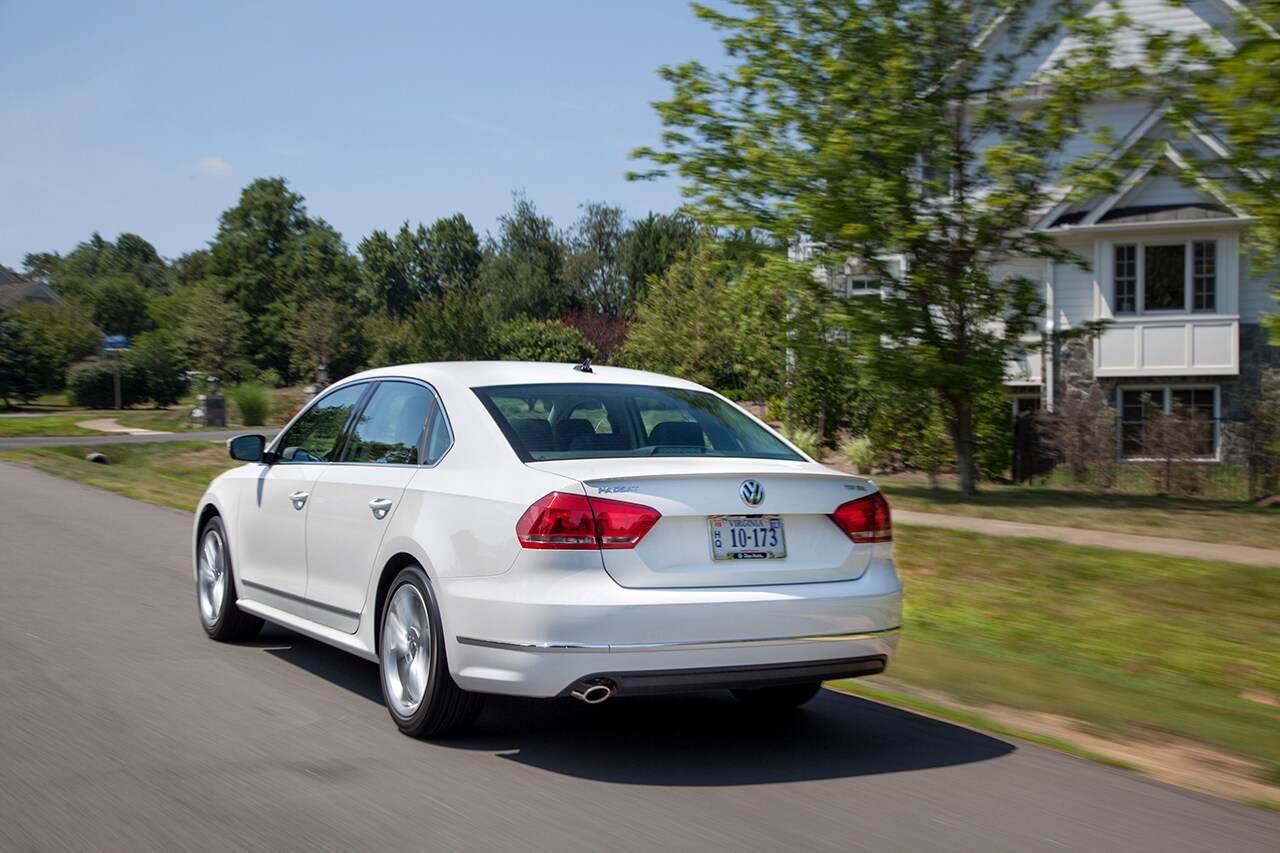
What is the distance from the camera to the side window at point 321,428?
7.11 m

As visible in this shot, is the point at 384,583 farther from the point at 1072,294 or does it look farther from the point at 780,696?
the point at 1072,294

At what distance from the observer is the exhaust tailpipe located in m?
5.04

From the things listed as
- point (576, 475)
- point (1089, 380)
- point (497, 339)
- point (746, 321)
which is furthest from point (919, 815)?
point (497, 339)

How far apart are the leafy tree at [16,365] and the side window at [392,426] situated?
50.3 meters

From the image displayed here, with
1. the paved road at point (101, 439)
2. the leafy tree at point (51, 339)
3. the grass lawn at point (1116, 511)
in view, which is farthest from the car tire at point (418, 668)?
the leafy tree at point (51, 339)

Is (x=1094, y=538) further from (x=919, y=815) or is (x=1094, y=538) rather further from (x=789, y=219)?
(x=919, y=815)

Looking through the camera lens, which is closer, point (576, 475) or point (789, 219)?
point (576, 475)

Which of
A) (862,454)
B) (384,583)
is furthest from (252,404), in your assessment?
(384,583)

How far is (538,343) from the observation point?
55.6 metres

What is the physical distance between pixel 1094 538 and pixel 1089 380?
1991 centimetres

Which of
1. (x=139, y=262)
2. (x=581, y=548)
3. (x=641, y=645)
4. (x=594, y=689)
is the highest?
(x=139, y=262)

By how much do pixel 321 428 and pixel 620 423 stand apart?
2.06 meters

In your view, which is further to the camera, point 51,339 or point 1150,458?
point 51,339

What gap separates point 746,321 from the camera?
2089cm
